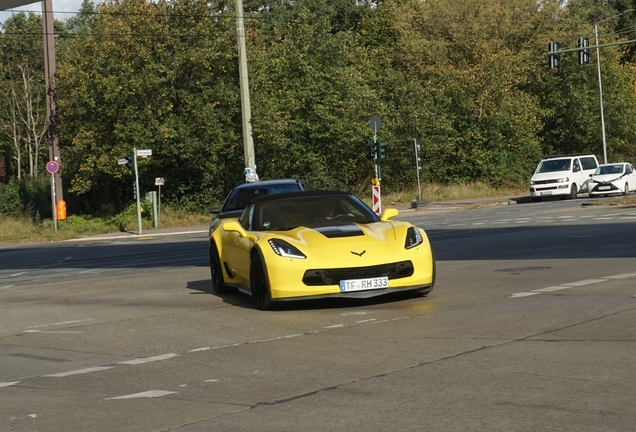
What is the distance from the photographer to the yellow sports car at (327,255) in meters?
11.6

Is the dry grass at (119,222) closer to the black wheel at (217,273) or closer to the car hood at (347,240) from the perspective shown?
the black wheel at (217,273)

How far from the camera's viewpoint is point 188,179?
172 feet

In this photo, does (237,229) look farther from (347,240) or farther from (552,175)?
(552,175)

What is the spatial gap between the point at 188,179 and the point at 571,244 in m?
34.6

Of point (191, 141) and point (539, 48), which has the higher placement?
point (539, 48)

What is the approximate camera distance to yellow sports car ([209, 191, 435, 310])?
11602mm

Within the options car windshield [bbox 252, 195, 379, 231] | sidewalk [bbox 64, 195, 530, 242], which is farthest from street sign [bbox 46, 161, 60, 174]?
car windshield [bbox 252, 195, 379, 231]

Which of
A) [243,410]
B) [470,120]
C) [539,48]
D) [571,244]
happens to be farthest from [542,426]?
[539,48]

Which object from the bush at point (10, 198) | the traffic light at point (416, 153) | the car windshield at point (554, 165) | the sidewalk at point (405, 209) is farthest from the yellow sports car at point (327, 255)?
the bush at point (10, 198)

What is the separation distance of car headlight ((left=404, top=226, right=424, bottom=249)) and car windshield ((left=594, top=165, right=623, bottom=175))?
37.4 metres

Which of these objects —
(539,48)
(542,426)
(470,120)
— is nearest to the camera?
(542,426)

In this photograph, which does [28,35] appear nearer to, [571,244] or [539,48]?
[539,48]

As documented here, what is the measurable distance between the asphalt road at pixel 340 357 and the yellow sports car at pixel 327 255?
0.91 feet

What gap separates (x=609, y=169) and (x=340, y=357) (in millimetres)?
41735
